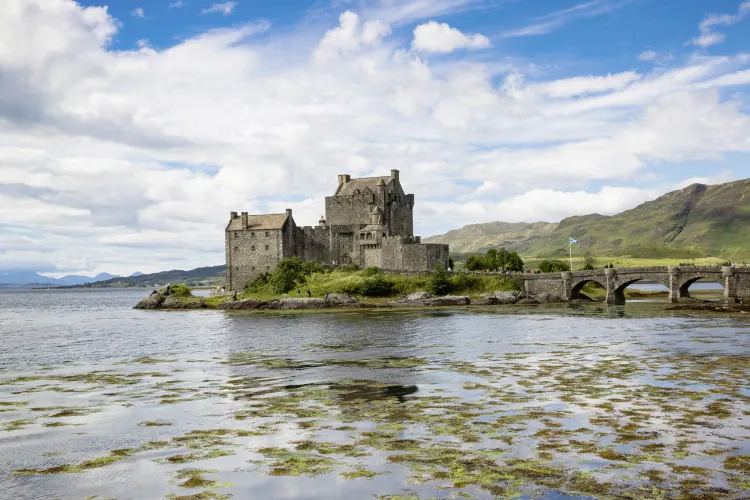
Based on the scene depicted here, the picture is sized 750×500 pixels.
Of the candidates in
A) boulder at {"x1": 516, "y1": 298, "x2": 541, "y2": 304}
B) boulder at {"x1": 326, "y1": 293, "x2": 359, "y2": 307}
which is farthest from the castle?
boulder at {"x1": 516, "y1": 298, "x2": 541, "y2": 304}

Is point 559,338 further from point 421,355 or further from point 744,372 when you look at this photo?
point 744,372

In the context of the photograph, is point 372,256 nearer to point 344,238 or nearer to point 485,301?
point 344,238

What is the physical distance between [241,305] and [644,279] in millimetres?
63743

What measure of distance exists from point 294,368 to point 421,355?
937cm

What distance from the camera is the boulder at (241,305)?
10644 cm

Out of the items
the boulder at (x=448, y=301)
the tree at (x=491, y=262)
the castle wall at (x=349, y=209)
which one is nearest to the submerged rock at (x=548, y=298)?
the boulder at (x=448, y=301)

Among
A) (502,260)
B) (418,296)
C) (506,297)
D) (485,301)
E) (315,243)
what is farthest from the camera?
(502,260)

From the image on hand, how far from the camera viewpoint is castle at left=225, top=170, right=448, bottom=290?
390 feet

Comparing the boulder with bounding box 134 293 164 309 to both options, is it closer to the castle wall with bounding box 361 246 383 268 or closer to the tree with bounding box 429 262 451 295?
the castle wall with bounding box 361 246 383 268

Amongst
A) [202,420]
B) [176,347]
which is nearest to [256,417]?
[202,420]

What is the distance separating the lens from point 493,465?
17.4 meters

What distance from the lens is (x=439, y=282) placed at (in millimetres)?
109625

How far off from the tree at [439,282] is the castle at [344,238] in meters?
5.68

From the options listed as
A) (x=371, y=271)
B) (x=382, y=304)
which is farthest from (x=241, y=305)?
(x=382, y=304)
